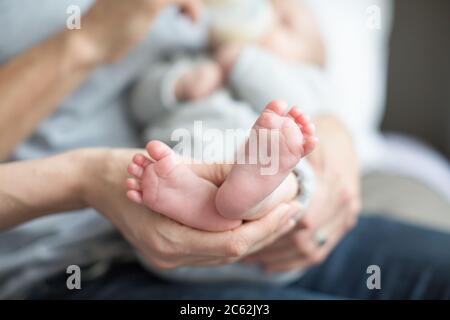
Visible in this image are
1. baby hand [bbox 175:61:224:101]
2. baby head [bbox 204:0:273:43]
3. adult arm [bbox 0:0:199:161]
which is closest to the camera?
adult arm [bbox 0:0:199:161]

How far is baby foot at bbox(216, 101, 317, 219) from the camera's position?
1.46 ft

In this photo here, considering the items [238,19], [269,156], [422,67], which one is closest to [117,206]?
[269,156]

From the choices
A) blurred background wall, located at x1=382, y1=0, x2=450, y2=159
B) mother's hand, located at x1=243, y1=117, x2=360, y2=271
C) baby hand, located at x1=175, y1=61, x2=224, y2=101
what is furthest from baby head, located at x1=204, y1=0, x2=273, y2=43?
blurred background wall, located at x1=382, y1=0, x2=450, y2=159

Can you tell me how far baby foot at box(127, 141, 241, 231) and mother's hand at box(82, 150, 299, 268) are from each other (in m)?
0.01

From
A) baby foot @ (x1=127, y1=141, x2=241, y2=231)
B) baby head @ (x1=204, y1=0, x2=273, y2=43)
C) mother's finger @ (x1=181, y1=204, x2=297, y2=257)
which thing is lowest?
mother's finger @ (x1=181, y1=204, x2=297, y2=257)

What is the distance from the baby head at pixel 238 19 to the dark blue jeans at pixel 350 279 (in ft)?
1.26

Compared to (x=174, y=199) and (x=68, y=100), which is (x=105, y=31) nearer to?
(x=68, y=100)

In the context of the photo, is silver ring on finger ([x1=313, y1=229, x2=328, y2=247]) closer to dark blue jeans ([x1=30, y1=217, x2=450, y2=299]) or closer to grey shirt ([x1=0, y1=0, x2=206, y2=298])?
dark blue jeans ([x1=30, y1=217, x2=450, y2=299])

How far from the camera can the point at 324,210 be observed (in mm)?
667

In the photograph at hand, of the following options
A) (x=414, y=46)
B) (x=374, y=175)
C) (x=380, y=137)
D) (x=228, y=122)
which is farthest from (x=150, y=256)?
(x=414, y=46)

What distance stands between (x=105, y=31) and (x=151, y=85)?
0.12 meters

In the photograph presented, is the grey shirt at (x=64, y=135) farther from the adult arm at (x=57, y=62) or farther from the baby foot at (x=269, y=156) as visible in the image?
the baby foot at (x=269, y=156)

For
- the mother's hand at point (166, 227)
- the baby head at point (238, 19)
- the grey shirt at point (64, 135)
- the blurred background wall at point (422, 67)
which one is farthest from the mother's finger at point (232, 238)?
the blurred background wall at point (422, 67)

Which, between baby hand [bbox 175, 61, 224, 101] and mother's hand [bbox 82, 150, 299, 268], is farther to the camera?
baby hand [bbox 175, 61, 224, 101]
